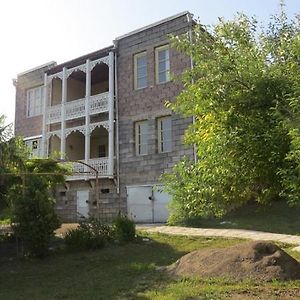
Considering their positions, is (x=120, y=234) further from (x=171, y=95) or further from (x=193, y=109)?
(x=171, y=95)

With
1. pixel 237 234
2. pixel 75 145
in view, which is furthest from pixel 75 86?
pixel 237 234

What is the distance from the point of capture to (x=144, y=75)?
23969mm

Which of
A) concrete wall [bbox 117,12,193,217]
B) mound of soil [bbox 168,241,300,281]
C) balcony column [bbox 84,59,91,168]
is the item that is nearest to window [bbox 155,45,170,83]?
concrete wall [bbox 117,12,193,217]

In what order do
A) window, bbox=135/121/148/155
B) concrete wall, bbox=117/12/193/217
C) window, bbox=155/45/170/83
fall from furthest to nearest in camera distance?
window, bbox=135/121/148/155 < window, bbox=155/45/170/83 < concrete wall, bbox=117/12/193/217

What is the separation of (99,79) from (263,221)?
14.9 meters

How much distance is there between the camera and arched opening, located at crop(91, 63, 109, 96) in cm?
2702

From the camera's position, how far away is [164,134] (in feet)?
74.9

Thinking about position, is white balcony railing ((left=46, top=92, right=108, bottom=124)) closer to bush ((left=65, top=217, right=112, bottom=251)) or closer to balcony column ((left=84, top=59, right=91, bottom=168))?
balcony column ((left=84, top=59, right=91, bottom=168))

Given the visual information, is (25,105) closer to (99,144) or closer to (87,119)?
(99,144)

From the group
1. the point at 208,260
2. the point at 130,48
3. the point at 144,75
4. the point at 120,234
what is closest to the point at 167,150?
the point at 144,75

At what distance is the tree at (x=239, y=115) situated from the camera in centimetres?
577

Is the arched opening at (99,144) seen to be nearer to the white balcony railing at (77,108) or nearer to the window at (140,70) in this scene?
the white balcony railing at (77,108)

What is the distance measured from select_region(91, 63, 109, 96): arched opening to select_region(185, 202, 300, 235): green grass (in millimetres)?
12229

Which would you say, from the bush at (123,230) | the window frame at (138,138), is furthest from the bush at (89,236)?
the window frame at (138,138)
